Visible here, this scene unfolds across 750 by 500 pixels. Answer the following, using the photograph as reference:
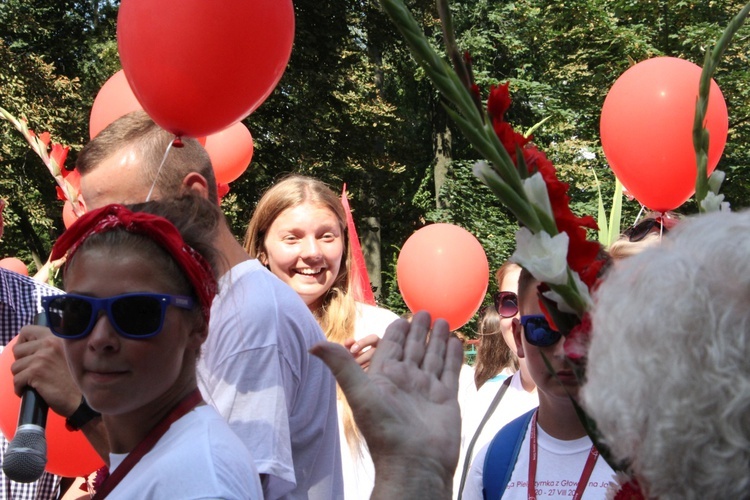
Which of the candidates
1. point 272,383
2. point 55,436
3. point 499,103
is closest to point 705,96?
point 499,103

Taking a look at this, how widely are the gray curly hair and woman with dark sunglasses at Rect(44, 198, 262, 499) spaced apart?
72 centimetres

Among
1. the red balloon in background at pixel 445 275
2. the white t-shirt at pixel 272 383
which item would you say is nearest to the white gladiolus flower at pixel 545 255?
the white t-shirt at pixel 272 383

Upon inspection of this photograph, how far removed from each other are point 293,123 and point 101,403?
13.2 metres

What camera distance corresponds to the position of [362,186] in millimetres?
16234

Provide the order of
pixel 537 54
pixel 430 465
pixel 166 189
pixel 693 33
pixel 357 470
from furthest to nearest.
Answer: pixel 537 54 → pixel 693 33 → pixel 357 470 → pixel 166 189 → pixel 430 465

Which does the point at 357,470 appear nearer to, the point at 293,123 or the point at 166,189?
the point at 166,189

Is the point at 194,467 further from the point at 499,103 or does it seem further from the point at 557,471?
the point at 557,471

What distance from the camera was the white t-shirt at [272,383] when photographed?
6.84 ft

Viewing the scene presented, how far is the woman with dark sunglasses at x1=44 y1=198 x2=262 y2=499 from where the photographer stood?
1.50 metres

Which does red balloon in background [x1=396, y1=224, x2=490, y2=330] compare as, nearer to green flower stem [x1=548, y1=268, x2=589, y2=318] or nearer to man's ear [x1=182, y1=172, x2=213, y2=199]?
man's ear [x1=182, y1=172, x2=213, y2=199]

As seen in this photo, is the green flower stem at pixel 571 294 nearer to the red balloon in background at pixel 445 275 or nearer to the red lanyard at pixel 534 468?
the red lanyard at pixel 534 468

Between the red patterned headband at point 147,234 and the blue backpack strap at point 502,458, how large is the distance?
107cm

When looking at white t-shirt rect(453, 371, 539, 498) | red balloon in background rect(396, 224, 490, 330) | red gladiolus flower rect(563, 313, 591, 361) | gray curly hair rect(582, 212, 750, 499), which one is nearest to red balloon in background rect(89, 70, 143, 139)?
red balloon in background rect(396, 224, 490, 330)

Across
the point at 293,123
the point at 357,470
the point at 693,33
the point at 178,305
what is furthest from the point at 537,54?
the point at 178,305
